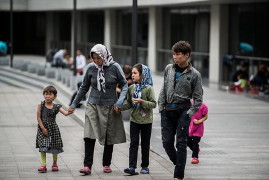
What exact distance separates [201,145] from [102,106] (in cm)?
376

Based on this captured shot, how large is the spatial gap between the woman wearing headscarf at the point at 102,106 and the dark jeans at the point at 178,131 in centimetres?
90

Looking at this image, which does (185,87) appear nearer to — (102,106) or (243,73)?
(102,106)

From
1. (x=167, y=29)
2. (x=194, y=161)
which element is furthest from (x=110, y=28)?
(x=194, y=161)

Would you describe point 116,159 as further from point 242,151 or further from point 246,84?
point 246,84

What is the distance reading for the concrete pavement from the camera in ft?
37.0

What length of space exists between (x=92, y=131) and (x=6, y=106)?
1408 centimetres

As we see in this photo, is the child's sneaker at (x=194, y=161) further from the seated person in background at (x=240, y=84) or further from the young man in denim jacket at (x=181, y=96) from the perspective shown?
the seated person in background at (x=240, y=84)

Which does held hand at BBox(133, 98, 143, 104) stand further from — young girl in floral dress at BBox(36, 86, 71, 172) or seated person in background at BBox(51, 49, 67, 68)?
seated person in background at BBox(51, 49, 67, 68)

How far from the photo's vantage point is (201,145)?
47.0 ft

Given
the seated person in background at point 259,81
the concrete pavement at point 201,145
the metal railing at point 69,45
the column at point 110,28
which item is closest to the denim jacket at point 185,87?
the concrete pavement at point 201,145

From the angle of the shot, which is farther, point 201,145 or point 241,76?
point 241,76

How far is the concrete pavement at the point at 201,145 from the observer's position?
1127 cm

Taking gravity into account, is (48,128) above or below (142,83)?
below

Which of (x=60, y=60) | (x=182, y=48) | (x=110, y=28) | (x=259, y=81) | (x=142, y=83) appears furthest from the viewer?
(x=110, y=28)
